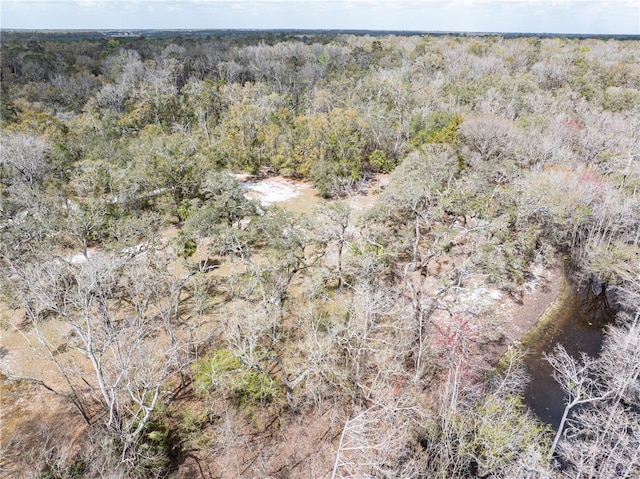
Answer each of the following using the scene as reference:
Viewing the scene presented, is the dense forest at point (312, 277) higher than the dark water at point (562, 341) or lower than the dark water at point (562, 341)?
higher

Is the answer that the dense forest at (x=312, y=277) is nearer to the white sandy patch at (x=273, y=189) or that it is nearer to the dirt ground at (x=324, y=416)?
the dirt ground at (x=324, y=416)

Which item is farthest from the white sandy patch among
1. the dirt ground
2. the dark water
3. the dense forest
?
the dark water

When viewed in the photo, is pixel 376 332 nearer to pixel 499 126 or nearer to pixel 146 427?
pixel 146 427

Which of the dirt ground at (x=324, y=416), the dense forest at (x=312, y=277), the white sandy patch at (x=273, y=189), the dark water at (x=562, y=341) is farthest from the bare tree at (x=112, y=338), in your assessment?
the white sandy patch at (x=273, y=189)

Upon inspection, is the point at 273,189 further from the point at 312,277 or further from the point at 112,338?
the point at 112,338

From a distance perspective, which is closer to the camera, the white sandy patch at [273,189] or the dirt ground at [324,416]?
the dirt ground at [324,416]

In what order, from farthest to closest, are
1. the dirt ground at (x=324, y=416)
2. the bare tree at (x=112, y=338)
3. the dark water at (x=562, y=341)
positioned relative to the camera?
the dark water at (x=562, y=341), the dirt ground at (x=324, y=416), the bare tree at (x=112, y=338)
